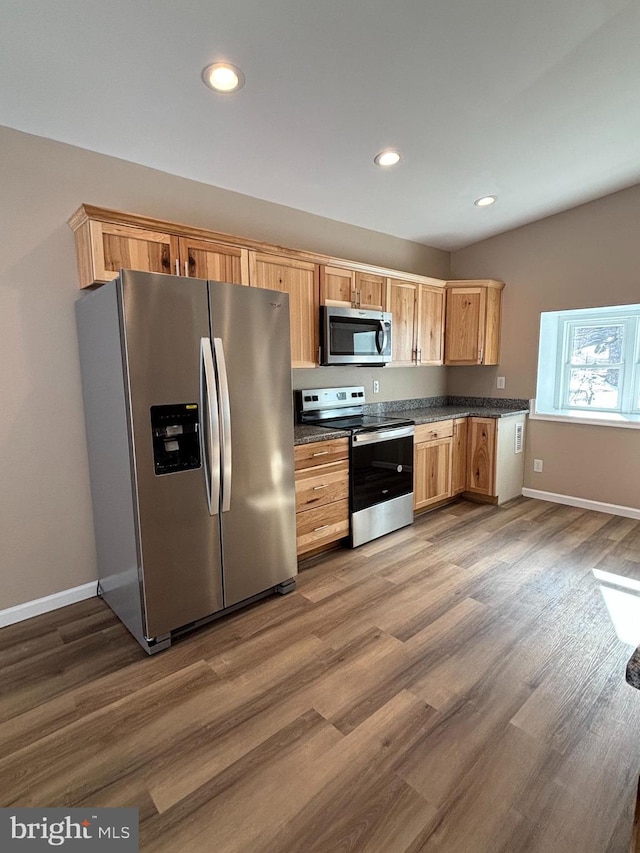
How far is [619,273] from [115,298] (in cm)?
396

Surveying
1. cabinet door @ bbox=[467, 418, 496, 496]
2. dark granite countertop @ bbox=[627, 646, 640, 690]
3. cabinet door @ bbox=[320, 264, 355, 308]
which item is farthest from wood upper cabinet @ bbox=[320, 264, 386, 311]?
dark granite countertop @ bbox=[627, 646, 640, 690]

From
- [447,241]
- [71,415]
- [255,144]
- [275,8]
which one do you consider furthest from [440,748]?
[447,241]

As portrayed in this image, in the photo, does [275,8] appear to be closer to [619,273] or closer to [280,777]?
[280,777]

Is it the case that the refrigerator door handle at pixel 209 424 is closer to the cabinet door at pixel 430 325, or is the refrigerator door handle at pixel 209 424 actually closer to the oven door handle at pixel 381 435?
the oven door handle at pixel 381 435

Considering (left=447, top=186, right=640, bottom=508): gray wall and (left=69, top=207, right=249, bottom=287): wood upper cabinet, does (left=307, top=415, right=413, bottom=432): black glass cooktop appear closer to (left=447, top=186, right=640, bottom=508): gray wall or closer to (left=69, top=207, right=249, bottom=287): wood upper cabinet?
(left=69, top=207, right=249, bottom=287): wood upper cabinet

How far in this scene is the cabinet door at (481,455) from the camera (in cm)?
404

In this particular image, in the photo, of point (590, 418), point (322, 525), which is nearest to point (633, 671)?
point (322, 525)

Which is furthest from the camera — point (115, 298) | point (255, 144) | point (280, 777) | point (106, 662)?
point (255, 144)

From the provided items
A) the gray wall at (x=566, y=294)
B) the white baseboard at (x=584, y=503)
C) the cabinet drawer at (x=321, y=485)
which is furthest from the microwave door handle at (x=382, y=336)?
the white baseboard at (x=584, y=503)

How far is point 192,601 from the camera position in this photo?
7.11 feet

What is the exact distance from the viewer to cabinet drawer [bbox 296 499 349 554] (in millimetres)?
2852

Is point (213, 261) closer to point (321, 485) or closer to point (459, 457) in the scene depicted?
point (321, 485)

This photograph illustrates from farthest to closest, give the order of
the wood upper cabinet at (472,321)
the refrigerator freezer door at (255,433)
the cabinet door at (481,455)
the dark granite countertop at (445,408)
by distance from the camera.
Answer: the wood upper cabinet at (472,321), the cabinet door at (481,455), the dark granite countertop at (445,408), the refrigerator freezer door at (255,433)

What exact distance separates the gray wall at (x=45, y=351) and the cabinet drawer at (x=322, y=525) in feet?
4.33
